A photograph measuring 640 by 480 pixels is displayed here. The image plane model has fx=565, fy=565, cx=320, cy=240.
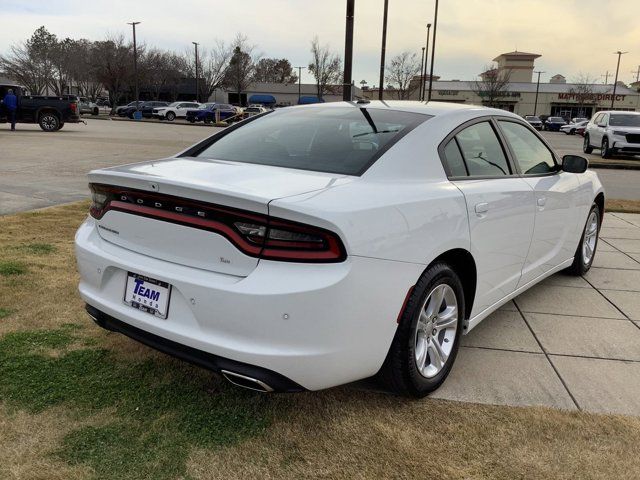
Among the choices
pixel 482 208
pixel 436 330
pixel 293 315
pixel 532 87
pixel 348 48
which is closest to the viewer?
pixel 293 315

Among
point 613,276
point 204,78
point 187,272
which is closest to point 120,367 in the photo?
point 187,272

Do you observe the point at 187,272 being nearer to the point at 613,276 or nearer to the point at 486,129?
the point at 486,129

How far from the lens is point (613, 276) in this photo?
5.46 m

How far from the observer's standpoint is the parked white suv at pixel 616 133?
1920cm

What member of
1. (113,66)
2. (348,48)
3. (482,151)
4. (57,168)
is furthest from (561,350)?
(113,66)

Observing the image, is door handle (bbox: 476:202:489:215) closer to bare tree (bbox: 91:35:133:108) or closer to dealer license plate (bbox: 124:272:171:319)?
dealer license plate (bbox: 124:272:171:319)

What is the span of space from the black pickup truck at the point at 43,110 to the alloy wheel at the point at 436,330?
23.3 metres

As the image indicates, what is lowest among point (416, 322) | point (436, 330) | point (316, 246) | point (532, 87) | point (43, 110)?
point (436, 330)

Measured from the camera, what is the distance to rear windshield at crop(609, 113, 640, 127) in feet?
65.6

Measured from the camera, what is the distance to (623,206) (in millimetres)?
9492

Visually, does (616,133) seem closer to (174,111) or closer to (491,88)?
(174,111)

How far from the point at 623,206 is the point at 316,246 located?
29.0 feet

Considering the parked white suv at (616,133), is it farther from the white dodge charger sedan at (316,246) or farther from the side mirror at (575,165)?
the white dodge charger sedan at (316,246)

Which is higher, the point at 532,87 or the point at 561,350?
the point at 532,87
